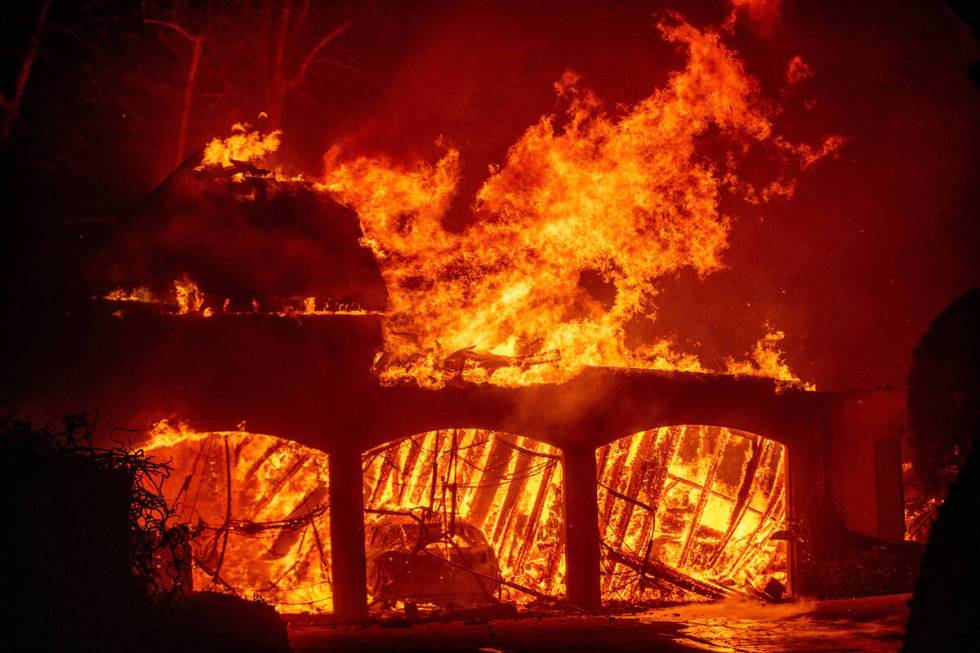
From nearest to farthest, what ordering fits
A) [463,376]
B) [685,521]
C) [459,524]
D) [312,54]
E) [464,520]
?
[463,376] → [459,524] → [464,520] → [312,54] → [685,521]

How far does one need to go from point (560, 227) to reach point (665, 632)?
10.3m

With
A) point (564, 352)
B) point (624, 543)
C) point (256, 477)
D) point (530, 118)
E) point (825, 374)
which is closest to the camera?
point (564, 352)

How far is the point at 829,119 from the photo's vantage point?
83.5 ft

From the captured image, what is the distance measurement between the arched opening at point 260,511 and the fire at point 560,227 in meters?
4.09

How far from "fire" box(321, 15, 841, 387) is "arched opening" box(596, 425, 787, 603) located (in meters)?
2.76

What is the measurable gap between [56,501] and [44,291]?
1101 cm

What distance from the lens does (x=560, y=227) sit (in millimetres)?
20062

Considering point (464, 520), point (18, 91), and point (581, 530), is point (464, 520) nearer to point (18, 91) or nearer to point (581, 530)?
point (581, 530)

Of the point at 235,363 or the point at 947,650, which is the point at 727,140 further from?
the point at 947,650

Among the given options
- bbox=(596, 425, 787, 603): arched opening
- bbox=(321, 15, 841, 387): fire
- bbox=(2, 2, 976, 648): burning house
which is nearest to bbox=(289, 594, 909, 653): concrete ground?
bbox=(2, 2, 976, 648): burning house

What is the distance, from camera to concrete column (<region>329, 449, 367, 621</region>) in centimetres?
1550

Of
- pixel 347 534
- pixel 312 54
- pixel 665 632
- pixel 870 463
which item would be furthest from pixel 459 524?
pixel 312 54

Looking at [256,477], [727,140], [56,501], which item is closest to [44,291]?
[256,477]

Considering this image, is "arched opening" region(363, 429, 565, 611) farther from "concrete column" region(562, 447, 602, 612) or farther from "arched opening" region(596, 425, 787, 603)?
"arched opening" region(596, 425, 787, 603)
